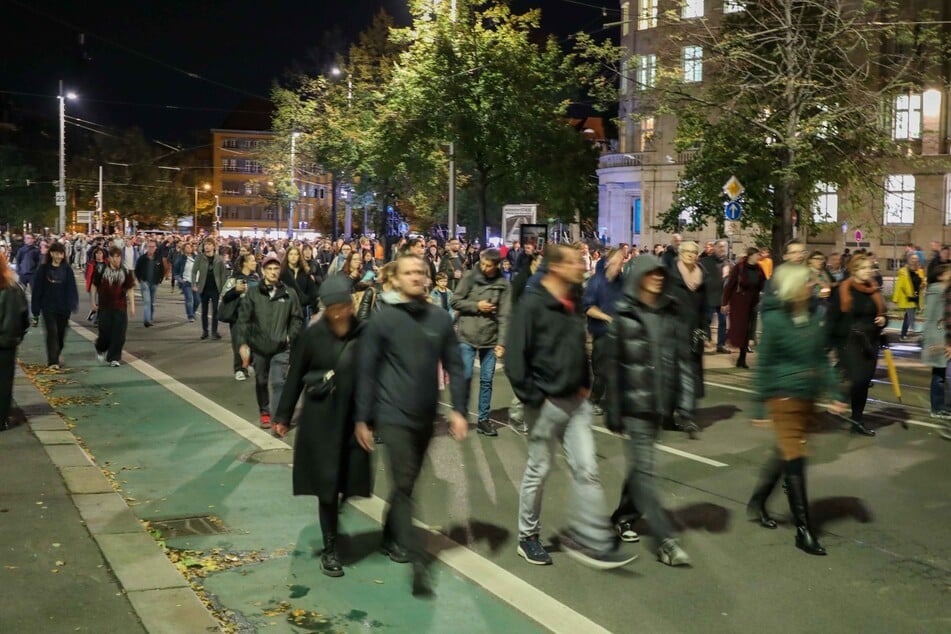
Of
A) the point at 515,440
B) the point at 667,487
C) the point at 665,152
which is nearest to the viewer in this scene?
the point at 667,487

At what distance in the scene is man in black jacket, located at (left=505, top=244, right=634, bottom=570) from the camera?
6.00 m

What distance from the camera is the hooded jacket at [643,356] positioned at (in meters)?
6.07

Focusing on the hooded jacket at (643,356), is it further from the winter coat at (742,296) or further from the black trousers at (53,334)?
the black trousers at (53,334)

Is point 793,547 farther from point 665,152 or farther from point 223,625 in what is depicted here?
point 665,152

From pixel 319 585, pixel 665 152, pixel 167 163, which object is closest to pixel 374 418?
pixel 319 585

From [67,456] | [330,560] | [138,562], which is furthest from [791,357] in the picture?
[67,456]

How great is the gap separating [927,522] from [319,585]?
409 centimetres

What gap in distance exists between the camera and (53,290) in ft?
46.4

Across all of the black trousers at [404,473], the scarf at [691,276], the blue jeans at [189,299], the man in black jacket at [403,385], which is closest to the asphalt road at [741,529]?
the black trousers at [404,473]

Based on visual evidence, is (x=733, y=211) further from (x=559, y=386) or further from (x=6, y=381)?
(x=559, y=386)

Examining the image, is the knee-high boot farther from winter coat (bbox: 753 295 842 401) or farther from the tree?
the tree

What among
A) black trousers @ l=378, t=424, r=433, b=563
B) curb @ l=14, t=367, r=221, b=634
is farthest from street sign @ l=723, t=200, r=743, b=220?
black trousers @ l=378, t=424, r=433, b=563

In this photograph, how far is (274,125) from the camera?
4772 cm

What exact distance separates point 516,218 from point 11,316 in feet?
69.8
